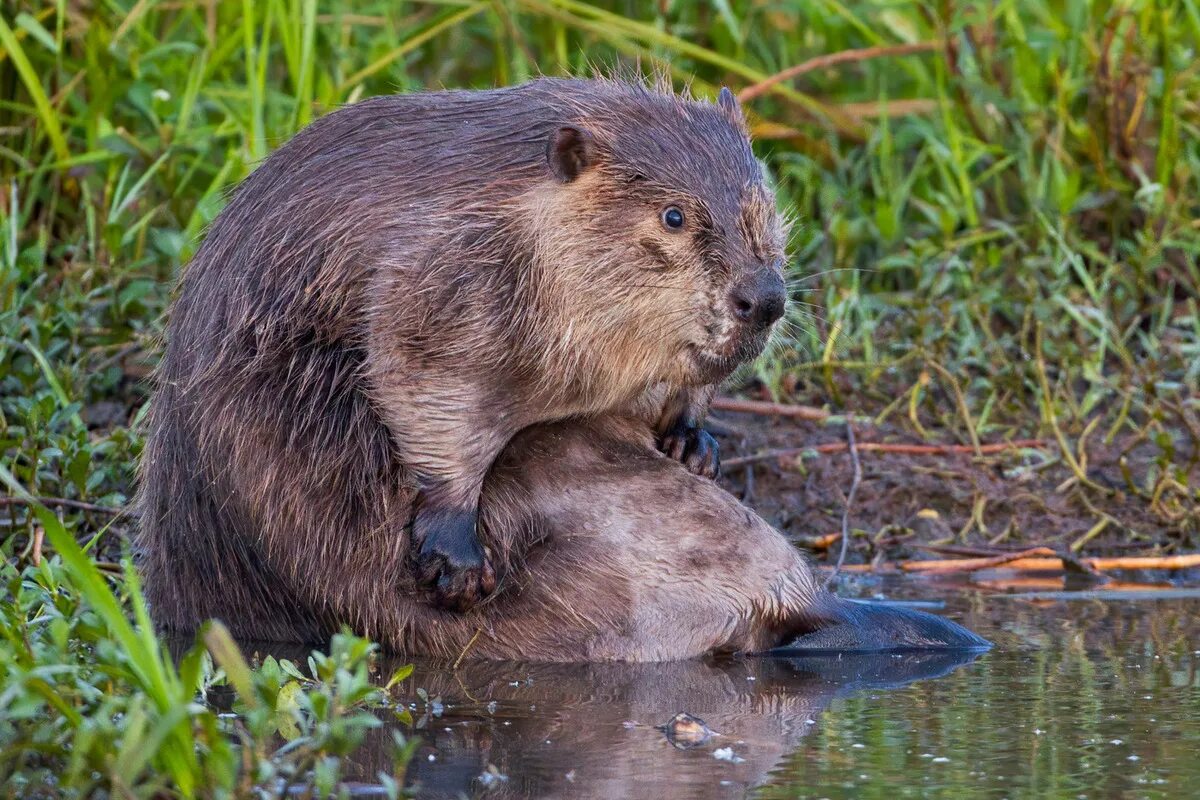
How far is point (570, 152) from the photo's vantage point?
3.55m

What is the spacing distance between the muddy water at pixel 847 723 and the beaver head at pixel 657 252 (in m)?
0.63

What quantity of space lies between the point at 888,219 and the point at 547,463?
2588mm

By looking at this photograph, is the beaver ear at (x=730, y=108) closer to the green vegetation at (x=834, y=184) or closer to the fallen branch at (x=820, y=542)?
the green vegetation at (x=834, y=184)

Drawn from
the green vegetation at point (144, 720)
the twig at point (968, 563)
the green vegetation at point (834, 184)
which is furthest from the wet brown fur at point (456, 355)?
the twig at point (968, 563)

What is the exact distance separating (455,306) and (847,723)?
3.47 feet

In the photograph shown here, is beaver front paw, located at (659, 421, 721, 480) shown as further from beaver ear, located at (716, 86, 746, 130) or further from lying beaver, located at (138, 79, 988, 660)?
beaver ear, located at (716, 86, 746, 130)

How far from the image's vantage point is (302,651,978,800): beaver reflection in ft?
8.79

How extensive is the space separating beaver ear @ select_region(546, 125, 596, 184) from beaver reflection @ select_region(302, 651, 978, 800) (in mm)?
957

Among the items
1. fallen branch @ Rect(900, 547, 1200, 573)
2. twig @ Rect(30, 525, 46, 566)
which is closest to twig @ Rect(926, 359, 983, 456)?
fallen branch @ Rect(900, 547, 1200, 573)

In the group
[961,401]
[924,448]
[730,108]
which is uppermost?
[730,108]

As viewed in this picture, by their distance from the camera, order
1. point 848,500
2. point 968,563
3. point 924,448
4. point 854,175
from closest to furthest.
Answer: point 968,563 < point 848,500 < point 924,448 < point 854,175

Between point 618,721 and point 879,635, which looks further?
point 879,635

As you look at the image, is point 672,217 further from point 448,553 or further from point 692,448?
point 448,553

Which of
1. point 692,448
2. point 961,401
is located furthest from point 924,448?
point 692,448
